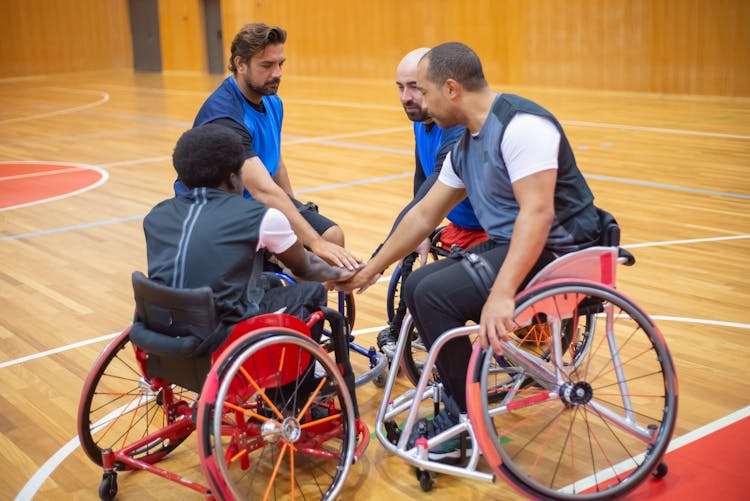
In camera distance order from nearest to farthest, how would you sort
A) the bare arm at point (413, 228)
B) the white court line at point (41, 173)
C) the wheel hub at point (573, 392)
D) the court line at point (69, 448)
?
the wheel hub at point (573, 392)
the court line at point (69, 448)
the bare arm at point (413, 228)
the white court line at point (41, 173)

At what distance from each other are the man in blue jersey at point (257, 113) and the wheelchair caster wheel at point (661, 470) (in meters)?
1.36

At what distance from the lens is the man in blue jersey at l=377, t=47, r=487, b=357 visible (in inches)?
126

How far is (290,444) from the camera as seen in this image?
240 cm

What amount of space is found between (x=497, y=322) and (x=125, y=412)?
1467 millimetres

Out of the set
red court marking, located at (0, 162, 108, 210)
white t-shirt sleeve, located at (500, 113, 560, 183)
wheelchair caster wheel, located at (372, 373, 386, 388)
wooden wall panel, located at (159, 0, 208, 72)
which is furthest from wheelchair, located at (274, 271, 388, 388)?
wooden wall panel, located at (159, 0, 208, 72)

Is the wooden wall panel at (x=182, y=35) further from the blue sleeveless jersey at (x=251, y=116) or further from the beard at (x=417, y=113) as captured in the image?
the beard at (x=417, y=113)

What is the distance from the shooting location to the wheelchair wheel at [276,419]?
84.8 inches

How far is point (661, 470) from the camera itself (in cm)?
251

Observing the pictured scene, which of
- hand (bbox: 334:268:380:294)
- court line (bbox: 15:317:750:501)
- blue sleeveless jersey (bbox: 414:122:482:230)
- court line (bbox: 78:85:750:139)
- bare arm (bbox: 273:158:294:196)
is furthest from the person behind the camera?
court line (bbox: 78:85:750:139)

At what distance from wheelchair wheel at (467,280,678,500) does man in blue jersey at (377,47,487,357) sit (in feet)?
1.40

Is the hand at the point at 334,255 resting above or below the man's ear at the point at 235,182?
below

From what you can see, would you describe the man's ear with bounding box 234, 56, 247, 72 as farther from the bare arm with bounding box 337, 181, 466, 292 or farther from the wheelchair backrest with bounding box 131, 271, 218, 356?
the wheelchair backrest with bounding box 131, 271, 218, 356

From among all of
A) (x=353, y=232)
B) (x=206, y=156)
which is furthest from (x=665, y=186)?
(x=206, y=156)

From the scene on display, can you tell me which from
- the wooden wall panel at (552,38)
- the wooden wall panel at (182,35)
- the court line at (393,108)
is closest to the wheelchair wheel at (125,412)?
the court line at (393,108)
